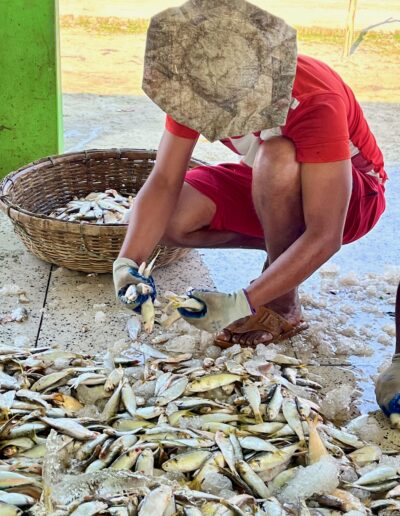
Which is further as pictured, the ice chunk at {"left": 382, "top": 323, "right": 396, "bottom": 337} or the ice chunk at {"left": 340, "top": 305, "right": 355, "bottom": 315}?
the ice chunk at {"left": 340, "top": 305, "right": 355, "bottom": 315}

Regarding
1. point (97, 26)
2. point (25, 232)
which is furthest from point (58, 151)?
point (97, 26)

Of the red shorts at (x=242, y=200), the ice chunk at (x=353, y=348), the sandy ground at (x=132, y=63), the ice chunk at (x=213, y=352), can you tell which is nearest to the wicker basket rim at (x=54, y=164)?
the red shorts at (x=242, y=200)

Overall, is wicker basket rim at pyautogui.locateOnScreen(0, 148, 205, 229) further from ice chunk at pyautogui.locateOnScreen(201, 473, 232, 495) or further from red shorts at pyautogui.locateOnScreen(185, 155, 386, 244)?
ice chunk at pyautogui.locateOnScreen(201, 473, 232, 495)

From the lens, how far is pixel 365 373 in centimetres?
259

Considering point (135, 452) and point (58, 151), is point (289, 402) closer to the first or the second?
point (135, 452)

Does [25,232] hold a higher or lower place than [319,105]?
lower

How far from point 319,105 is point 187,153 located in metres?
0.48

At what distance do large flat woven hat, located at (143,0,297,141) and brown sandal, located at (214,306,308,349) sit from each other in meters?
0.94

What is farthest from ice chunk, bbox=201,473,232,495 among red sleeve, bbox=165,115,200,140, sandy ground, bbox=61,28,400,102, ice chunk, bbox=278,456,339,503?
sandy ground, bbox=61,28,400,102

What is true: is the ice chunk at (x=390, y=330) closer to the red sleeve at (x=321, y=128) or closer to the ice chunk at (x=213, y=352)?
the ice chunk at (x=213, y=352)

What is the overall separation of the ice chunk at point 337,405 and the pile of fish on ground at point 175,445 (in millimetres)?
54

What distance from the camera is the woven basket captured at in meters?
3.01

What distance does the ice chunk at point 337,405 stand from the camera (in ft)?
7.61

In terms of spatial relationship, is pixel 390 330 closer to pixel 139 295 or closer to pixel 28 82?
pixel 139 295
